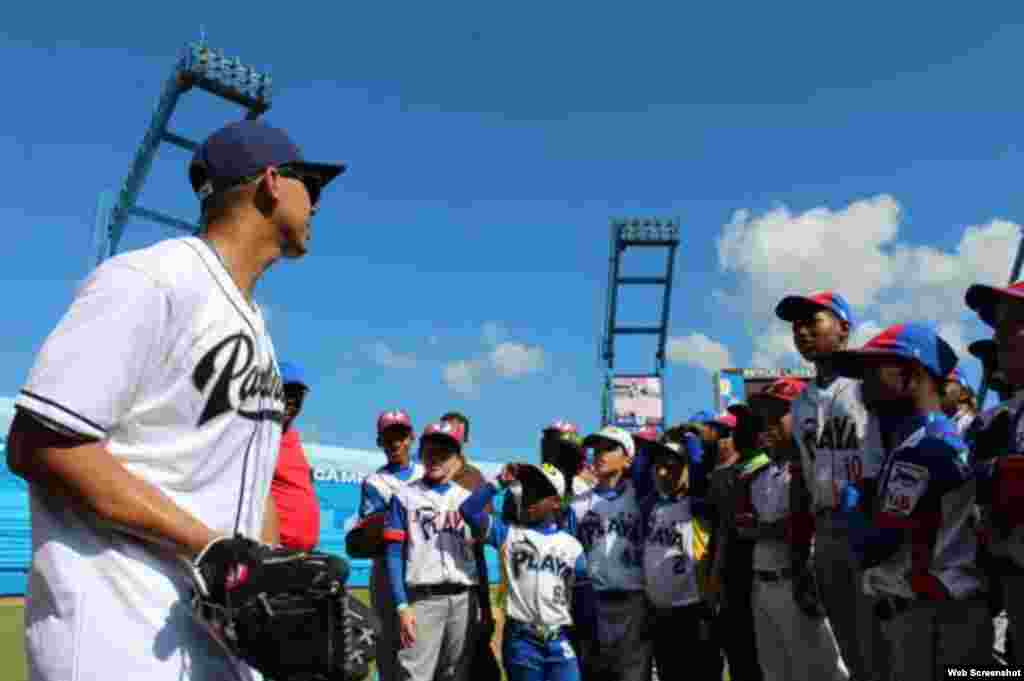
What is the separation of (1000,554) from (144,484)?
2.50m

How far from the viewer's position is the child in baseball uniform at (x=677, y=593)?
5.11m

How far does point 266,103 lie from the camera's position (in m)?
33.6

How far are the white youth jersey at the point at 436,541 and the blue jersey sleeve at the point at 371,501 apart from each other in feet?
1.04

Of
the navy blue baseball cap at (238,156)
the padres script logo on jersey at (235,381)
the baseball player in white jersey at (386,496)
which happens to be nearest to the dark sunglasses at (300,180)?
the navy blue baseball cap at (238,156)

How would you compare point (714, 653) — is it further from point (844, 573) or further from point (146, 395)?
point (146, 395)

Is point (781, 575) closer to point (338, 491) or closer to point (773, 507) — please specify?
point (773, 507)

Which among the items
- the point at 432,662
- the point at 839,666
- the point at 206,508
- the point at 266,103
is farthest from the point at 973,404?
the point at 266,103

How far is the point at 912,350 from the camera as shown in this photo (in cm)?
330

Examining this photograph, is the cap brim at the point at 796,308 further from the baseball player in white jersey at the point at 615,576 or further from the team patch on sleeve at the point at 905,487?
the baseball player in white jersey at the point at 615,576

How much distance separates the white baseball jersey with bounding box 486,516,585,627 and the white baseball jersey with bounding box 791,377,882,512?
1.60 metres

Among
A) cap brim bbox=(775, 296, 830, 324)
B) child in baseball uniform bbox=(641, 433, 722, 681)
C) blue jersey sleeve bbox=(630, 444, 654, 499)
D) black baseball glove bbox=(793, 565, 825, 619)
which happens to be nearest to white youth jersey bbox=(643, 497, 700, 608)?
child in baseball uniform bbox=(641, 433, 722, 681)

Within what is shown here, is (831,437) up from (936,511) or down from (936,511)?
up

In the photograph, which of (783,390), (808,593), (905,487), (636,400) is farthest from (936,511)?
(636,400)

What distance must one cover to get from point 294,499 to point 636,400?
31.8m
